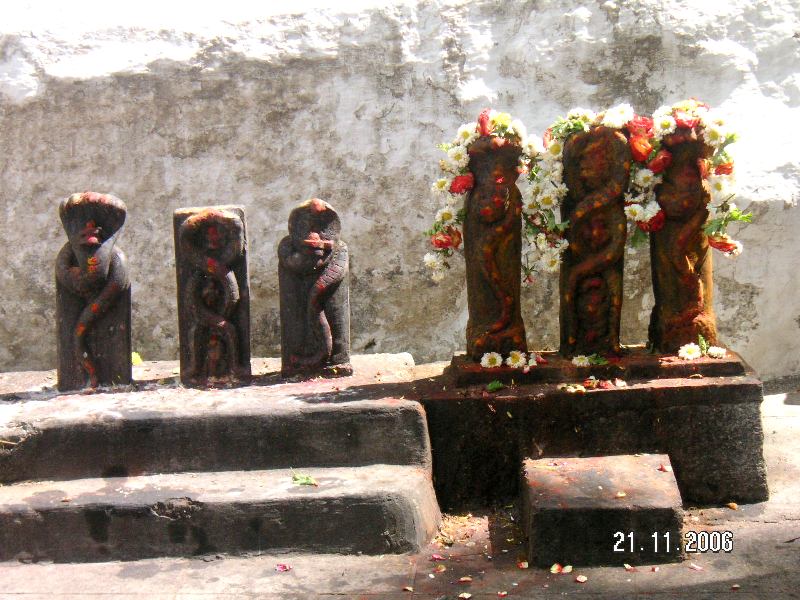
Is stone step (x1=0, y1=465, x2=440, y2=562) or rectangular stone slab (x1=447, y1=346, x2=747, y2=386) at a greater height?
rectangular stone slab (x1=447, y1=346, x2=747, y2=386)

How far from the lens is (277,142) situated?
698 cm

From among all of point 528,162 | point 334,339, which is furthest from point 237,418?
point 528,162

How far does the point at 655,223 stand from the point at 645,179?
219 mm

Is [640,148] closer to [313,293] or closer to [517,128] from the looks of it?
[517,128]

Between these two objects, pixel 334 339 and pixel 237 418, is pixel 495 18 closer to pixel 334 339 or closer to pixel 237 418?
Answer: pixel 334 339

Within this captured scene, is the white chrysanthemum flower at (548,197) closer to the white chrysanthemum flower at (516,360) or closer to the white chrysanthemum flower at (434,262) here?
the white chrysanthemum flower at (434,262)

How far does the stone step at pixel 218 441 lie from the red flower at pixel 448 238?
2.88 feet

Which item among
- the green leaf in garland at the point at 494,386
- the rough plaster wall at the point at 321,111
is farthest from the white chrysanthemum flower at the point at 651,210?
the rough plaster wall at the point at 321,111

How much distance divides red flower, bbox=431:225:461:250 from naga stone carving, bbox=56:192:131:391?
1.60 m

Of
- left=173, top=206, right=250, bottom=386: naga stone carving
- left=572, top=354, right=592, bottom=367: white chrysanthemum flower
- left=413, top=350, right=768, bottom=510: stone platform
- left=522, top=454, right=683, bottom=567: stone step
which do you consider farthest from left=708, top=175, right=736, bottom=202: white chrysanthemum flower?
left=173, top=206, right=250, bottom=386: naga stone carving

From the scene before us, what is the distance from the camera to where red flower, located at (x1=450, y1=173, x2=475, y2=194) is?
15.5 ft

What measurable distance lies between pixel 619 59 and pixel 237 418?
4.03m

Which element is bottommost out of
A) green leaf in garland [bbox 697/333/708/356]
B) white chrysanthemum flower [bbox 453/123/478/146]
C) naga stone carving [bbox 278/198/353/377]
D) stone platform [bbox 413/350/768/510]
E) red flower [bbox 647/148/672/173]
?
stone platform [bbox 413/350/768/510]

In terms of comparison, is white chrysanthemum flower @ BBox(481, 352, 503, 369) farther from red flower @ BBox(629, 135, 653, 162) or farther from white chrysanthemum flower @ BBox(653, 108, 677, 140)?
white chrysanthemum flower @ BBox(653, 108, 677, 140)
